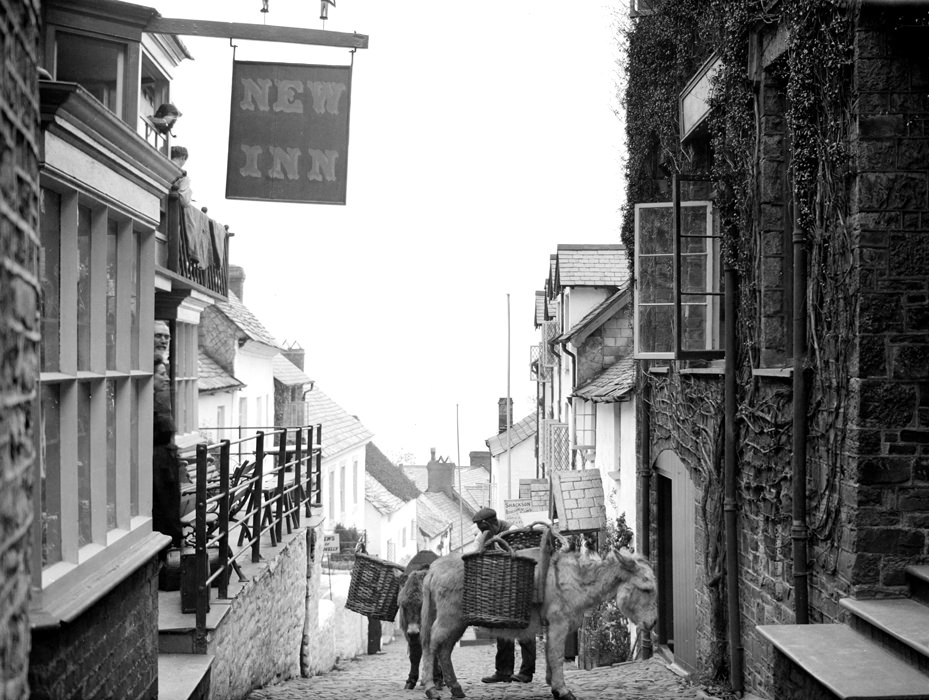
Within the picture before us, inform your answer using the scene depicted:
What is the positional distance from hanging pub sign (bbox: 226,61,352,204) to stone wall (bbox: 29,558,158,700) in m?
2.77

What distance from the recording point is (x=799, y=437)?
7398 millimetres

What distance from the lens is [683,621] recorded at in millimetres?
11711

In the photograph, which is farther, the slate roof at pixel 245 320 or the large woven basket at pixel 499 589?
the slate roof at pixel 245 320

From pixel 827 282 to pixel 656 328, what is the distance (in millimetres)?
4065

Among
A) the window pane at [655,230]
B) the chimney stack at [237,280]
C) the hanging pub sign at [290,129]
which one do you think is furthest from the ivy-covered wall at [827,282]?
the chimney stack at [237,280]

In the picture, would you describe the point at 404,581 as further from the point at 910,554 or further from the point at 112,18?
the point at 112,18

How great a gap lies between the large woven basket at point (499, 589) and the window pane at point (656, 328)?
328 cm

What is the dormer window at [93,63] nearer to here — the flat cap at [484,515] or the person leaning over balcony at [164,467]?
the person leaning over balcony at [164,467]

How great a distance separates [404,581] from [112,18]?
18.5 feet

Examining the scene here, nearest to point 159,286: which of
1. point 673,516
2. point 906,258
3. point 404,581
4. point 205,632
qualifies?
point 404,581

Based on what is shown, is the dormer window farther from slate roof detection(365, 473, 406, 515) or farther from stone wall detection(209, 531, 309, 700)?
slate roof detection(365, 473, 406, 515)

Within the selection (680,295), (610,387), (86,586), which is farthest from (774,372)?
(610,387)

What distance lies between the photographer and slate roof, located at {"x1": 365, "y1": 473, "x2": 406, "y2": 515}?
41094 mm

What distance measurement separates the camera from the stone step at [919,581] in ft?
20.4
